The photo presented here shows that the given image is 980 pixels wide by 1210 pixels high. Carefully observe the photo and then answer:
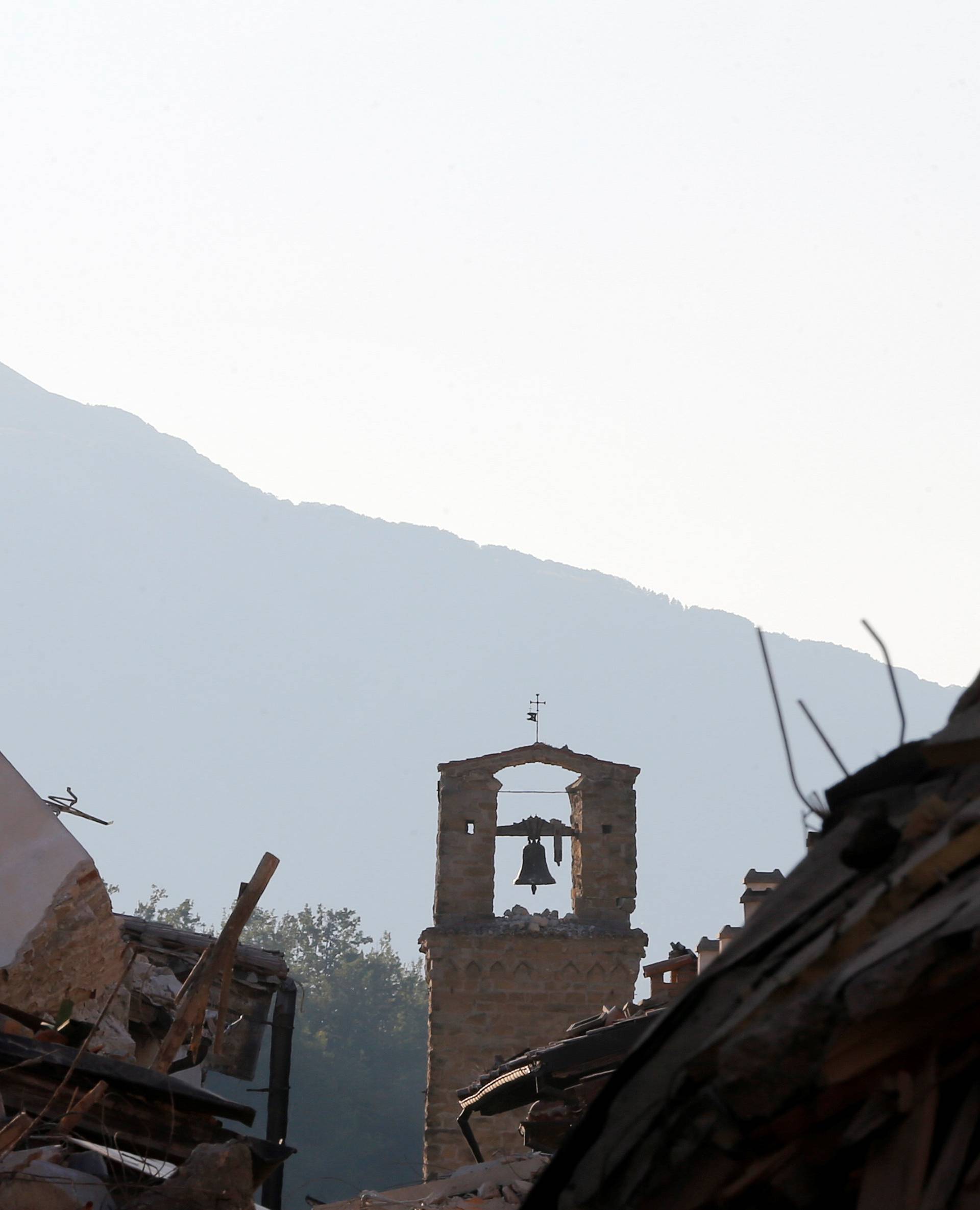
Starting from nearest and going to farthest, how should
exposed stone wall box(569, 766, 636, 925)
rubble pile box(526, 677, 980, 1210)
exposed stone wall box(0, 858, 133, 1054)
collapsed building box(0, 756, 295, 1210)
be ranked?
rubble pile box(526, 677, 980, 1210) < collapsed building box(0, 756, 295, 1210) < exposed stone wall box(0, 858, 133, 1054) < exposed stone wall box(569, 766, 636, 925)

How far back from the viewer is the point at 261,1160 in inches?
206

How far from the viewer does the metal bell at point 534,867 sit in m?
17.2

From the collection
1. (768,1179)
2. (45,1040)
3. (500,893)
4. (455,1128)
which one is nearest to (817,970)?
(768,1179)

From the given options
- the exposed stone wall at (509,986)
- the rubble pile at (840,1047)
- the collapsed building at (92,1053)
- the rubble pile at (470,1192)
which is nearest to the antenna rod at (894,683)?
the rubble pile at (840,1047)

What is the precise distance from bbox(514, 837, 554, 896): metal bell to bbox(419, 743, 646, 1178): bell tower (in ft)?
0.06

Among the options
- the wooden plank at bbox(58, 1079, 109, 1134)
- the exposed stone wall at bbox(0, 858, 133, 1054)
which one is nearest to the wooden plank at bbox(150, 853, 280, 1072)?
the wooden plank at bbox(58, 1079, 109, 1134)

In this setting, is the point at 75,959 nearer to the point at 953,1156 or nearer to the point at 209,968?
the point at 209,968

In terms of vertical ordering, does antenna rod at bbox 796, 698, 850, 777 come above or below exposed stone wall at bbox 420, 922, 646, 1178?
below

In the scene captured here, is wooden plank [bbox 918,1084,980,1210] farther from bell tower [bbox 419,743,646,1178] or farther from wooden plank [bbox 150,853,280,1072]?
bell tower [bbox 419,743,646,1178]

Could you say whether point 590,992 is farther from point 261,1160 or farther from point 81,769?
point 81,769

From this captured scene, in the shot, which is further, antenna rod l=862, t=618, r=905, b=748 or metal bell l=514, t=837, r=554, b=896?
metal bell l=514, t=837, r=554, b=896

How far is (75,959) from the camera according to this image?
773cm

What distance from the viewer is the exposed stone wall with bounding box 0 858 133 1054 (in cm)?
741

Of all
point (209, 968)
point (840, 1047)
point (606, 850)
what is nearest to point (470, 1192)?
point (209, 968)
